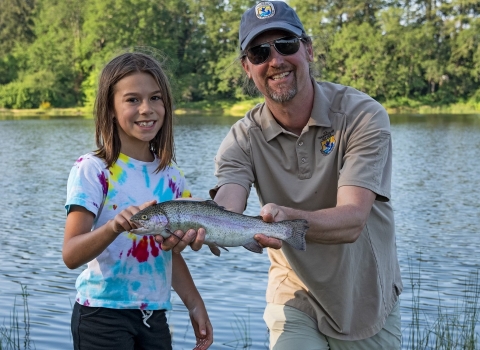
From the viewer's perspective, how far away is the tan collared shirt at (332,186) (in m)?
4.11

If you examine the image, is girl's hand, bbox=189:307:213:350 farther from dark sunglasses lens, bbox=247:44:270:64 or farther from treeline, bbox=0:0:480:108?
treeline, bbox=0:0:480:108

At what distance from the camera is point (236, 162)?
4.26 metres

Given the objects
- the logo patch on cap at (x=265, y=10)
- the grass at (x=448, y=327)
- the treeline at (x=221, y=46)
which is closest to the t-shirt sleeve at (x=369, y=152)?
the logo patch on cap at (x=265, y=10)

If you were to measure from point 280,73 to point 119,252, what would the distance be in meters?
1.31

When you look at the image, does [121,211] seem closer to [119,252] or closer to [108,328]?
[119,252]

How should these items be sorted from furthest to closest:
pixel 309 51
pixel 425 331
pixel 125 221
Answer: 1. pixel 425 331
2. pixel 309 51
3. pixel 125 221

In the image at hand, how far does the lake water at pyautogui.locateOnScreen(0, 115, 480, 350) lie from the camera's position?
8.75 m

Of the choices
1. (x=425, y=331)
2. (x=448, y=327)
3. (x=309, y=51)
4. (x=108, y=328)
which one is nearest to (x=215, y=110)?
(x=425, y=331)

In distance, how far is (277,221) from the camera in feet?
12.0

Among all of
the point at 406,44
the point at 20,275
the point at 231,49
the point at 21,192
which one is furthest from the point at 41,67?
the point at 20,275

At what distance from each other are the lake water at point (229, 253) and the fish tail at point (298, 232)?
14.3ft

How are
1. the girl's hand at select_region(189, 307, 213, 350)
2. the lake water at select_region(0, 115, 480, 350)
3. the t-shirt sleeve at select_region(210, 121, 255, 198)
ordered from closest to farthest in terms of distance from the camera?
the girl's hand at select_region(189, 307, 213, 350)
the t-shirt sleeve at select_region(210, 121, 255, 198)
the lake water at select_region(0, 115, 480, 350)

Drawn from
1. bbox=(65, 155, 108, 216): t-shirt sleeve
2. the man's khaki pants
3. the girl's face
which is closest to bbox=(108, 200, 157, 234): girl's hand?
bbox=(65, 155, 108, 216): t-shirt sleeve

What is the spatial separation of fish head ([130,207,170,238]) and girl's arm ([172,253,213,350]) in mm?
625
